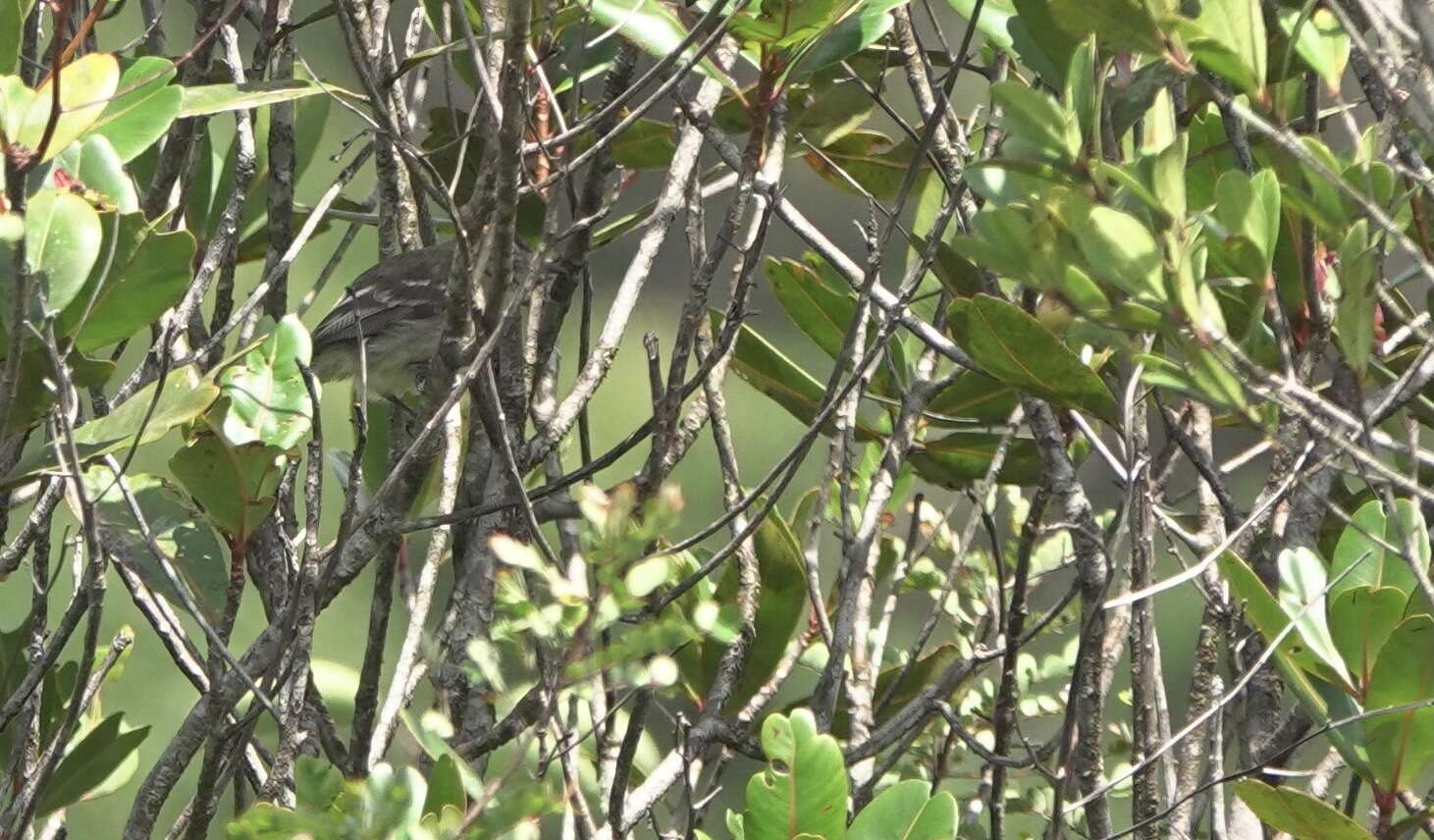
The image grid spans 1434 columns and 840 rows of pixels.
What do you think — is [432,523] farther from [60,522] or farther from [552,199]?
[60,522]

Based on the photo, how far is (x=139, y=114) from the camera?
7.36 ft

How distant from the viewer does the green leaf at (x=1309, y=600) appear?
1.91 metres

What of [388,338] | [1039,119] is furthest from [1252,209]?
[388,338]

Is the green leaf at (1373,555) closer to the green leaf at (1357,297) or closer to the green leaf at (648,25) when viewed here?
the green leaf at (1357,297)

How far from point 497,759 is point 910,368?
1.61 m

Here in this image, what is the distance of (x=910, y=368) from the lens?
3.06 m

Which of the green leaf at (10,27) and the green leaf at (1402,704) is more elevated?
the green leaf at (10,27)

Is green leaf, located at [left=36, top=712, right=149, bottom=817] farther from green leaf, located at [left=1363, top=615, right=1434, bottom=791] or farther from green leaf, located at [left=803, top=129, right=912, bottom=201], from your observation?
green leaf, located at [left=1363, top=615, right=1434, bottom=791]

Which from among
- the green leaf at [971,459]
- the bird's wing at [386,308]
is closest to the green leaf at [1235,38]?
the green leaf at [971,459]

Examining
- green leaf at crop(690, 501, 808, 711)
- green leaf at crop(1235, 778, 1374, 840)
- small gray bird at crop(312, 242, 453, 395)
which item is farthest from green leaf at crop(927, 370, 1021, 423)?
small gray bird at crop(312, 242, 453, 395)

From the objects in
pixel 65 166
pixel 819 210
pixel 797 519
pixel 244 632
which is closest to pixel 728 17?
pixel 65 166

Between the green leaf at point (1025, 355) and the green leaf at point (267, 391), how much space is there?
0.90 metres

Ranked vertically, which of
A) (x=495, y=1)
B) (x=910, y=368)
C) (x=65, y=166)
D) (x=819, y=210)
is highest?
(x=819, y=210)

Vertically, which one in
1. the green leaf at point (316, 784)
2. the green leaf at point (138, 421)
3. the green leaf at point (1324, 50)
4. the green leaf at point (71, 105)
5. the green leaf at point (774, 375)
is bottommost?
the green leaf at point (316, 784)
